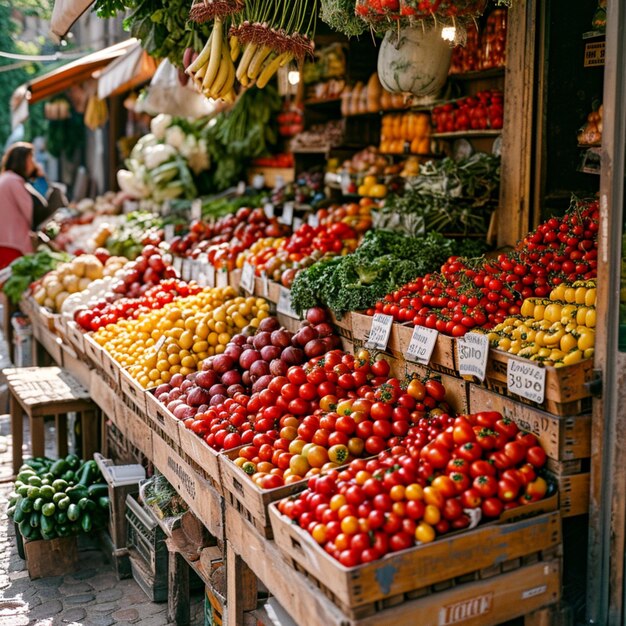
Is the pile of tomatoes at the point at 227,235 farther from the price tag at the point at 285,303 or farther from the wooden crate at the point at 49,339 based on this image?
the wooden crate at the point at 49,339

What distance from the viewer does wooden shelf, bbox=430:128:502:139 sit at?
5.56m

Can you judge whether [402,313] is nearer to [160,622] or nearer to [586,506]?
[586,506]

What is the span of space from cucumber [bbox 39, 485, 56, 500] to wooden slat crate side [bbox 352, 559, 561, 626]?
2.82 metres

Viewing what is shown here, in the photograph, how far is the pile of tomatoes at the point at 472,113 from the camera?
5559mm

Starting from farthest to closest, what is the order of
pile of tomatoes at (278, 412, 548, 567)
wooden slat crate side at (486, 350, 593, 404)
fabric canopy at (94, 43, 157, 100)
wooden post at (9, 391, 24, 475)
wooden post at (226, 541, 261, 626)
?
fabric canopy at (94, 43, 157, 100), wooden post at (9, 391, 24, 475), wooden post at (226, 541, 261, 626), wooden slat crate side at (486, 350, 593, 404), pile of tomatoes at (278, 412, 548, 567)

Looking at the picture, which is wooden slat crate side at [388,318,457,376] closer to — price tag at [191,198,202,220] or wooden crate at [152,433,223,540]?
wooden crate at [152,433,223,540]

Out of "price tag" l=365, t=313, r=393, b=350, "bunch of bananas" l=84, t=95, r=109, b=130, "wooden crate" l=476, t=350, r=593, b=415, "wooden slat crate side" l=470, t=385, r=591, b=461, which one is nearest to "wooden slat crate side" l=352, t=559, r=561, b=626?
"wooden slat crate side" l=470, t=385, r=591, b=461

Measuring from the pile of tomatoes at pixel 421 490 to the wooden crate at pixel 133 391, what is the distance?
186cm

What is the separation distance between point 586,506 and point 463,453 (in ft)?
1.81

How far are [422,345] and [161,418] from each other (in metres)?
1.54

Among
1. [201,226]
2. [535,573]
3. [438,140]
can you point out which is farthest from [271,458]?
[201,226]

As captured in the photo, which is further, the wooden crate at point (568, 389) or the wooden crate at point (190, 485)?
the wooden crate at point (190, 485)

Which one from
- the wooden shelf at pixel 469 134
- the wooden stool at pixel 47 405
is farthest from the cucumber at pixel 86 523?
the wooden shelf at pixel 469 134

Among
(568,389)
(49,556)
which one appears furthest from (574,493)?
(49,556)
